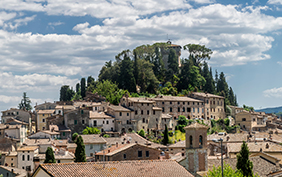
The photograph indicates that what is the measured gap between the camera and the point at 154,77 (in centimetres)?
11631

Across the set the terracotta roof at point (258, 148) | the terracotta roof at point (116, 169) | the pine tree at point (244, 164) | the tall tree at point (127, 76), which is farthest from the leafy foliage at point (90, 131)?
the terracotta roof at point (116, 169)

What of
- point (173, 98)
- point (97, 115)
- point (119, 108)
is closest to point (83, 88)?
point (173, 98)

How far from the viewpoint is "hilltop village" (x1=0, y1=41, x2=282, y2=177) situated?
5078 centimetres

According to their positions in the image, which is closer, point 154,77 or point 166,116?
point 166,116

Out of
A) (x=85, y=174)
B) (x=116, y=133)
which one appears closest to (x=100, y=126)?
(x=116, y=133)

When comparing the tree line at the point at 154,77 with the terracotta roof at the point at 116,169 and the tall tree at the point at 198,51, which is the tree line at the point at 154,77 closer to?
the tall tree at the point at 198,51

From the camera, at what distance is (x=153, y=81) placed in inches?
4560

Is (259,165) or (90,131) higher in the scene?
(90,131)

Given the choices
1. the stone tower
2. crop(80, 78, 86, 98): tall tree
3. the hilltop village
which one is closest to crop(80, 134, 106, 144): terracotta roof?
the hilltop village

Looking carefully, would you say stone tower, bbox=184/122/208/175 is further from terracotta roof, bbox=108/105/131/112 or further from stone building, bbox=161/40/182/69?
stone building, bbox=161/40/182/69

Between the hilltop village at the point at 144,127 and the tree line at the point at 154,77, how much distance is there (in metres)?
0.26

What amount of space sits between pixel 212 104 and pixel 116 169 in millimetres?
83904

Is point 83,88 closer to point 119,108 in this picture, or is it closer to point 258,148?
point 119,108

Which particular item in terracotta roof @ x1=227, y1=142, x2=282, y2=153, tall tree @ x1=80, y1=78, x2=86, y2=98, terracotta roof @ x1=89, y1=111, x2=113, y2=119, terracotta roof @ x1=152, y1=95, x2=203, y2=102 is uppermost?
tall tree @ x1=80, y1=78, x2=86, y2=98
